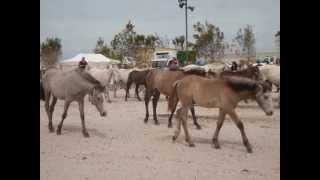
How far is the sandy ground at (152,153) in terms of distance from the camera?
4.36 m

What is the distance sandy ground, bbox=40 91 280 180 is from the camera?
14.3 feet

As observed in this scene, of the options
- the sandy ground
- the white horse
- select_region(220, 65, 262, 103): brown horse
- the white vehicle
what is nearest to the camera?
the sandy ground

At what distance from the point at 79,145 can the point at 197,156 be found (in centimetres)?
167

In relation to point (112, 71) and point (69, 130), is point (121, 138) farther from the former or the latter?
point (112, 71)

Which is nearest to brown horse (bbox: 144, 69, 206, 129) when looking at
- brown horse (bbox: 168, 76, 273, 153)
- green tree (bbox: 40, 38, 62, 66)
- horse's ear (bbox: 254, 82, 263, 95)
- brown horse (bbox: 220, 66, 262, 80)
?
brown horse (bbox: 220, 66, 262, 80)

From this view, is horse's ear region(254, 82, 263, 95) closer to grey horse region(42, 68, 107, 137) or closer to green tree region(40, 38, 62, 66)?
grey horse region(42, 68, 107, 137)

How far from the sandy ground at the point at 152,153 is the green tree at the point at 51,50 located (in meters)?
1.19

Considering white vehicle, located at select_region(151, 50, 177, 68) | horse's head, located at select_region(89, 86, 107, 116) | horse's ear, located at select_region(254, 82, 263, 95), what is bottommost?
horse's head, located at select_region(89, 86, 107, 116)

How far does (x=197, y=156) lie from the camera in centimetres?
532

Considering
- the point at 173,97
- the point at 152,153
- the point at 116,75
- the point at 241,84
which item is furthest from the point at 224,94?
the point at 116,75

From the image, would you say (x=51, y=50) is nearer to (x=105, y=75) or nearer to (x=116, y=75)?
(x=105, y=75)

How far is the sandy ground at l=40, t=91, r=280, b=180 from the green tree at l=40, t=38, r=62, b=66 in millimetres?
1185

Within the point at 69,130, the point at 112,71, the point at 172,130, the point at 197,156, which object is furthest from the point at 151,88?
the point at 112,71

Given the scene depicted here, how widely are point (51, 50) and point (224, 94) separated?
237 centimetres
